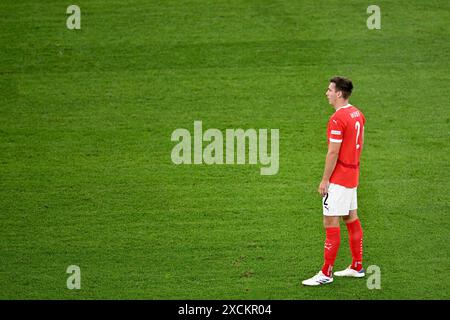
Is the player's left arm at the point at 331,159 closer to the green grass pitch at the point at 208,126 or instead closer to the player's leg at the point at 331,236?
the player's leg at the point at 331,236

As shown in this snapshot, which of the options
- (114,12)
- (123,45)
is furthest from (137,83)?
→ (114,12)

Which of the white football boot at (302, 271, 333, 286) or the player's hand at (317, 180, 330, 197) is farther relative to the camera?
the white football boot at (302, 271, 333, 286)

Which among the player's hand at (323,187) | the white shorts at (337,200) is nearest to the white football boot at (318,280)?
the white shorts at (337,200)

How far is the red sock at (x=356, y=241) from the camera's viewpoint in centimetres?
657

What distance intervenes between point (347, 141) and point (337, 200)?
0.51 meters

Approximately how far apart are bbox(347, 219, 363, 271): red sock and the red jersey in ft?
1.29

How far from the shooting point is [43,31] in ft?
→ 34.3

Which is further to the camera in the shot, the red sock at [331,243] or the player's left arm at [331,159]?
the red sock at [331,243]

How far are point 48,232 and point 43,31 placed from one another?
155 inches

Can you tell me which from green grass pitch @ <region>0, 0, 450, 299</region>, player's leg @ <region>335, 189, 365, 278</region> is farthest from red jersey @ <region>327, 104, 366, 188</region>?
green grass pitch @ <region>0, 0, 450, 299</region>

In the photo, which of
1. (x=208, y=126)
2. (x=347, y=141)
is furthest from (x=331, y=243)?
(x=208, y=126)

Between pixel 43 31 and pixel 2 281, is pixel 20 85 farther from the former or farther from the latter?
pixel 2 281

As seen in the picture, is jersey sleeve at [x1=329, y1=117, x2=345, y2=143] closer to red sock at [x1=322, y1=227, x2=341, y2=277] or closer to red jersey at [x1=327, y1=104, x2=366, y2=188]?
red jersey at [x1=327, y1=104, x2=366, y2=188]

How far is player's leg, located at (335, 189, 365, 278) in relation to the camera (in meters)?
6.55
